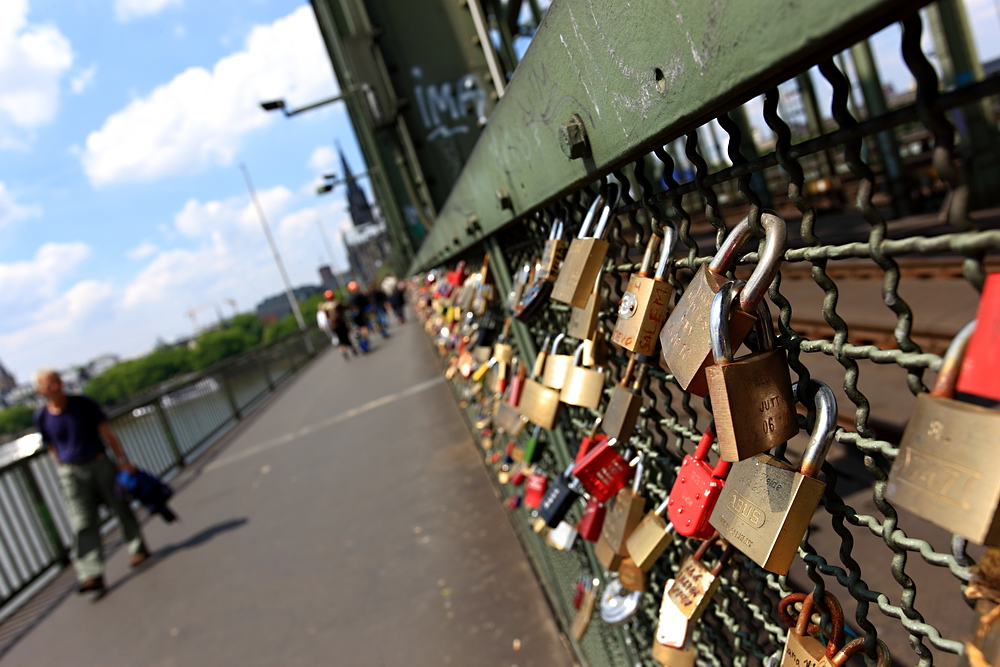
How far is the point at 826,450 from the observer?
2.34 feet

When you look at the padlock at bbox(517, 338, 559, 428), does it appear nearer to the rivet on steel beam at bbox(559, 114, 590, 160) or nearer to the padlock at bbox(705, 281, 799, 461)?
the rivet on steel beam at bbox(559, 114, 590, 160)

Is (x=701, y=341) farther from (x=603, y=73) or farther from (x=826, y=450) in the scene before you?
(x=603, y=73)

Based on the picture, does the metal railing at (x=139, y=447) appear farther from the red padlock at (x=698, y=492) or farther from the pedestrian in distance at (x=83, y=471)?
the red padlock at (x=698, y=492)

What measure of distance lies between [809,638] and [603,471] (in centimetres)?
61

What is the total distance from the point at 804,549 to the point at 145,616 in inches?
205

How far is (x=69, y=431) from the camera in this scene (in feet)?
19.0

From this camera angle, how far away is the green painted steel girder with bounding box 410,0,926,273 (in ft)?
1.64

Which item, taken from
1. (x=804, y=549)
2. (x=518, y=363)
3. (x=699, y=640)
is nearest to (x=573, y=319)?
(x=804, y=549)

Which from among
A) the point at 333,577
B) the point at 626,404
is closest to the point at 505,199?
the point at 626,404

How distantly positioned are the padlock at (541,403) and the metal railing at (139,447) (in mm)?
6382

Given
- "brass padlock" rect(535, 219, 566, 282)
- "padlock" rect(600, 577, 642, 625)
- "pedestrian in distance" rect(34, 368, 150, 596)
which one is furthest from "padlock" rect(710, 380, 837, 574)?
"pedestrian in distance" rect(34, 368, 150, 596)

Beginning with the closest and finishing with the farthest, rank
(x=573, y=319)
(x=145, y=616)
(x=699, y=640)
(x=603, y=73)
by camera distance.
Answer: (x=603, y=73), (x=573, y=319), (x=699, y=640), (x=145, y=616)

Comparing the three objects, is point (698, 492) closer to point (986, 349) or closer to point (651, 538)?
point (651, 538)

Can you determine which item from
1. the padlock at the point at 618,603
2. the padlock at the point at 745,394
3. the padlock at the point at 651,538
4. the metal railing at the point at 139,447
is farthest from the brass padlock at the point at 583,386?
the metal railing at the point at 139,447
